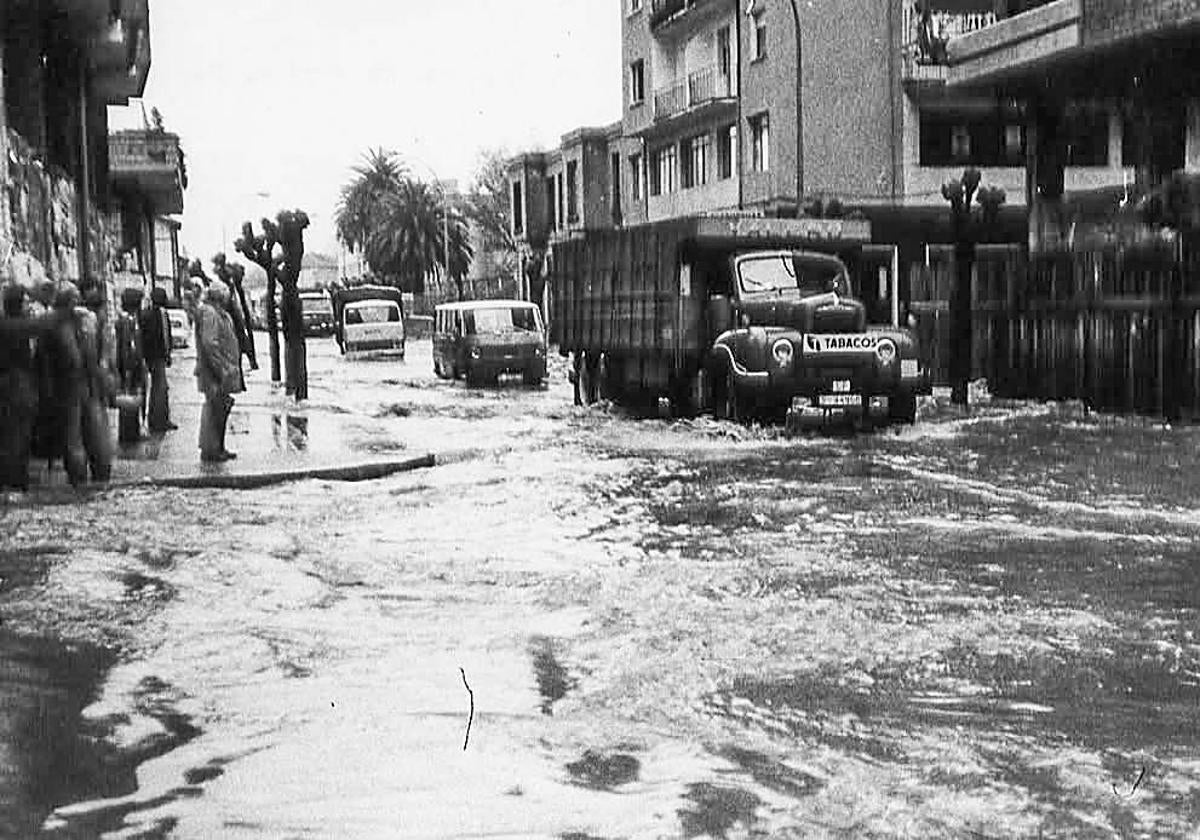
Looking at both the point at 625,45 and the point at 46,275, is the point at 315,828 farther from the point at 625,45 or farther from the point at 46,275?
the point at 625,45

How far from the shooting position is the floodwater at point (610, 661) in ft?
18.6

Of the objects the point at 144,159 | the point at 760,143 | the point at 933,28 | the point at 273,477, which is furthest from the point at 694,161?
the point at 273,477

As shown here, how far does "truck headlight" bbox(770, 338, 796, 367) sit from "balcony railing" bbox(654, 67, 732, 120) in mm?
31963

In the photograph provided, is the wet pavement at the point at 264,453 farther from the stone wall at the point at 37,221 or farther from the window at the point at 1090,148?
the window at the point at 1090,148

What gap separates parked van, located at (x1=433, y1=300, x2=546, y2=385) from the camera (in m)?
37.5

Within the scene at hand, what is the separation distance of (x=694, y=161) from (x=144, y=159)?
55.9 feet

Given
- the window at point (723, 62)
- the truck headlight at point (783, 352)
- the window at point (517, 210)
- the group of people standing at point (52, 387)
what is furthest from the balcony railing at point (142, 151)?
the group of people standing at point (52, 387)

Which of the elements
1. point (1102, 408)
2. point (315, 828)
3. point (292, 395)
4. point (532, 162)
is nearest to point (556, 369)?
point (292, 395)

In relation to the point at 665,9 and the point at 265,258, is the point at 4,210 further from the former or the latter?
the point at 665,9

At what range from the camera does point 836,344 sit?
21.6 meters

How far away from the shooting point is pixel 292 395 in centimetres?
3222

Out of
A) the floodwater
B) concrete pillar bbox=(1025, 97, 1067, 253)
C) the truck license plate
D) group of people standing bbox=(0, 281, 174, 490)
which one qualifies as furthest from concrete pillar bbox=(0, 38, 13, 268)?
concrete pillar bbox=(1025, 97, 1067, 253)

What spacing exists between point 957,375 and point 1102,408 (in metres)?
2.97

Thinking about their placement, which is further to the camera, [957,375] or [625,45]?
[625,45]
